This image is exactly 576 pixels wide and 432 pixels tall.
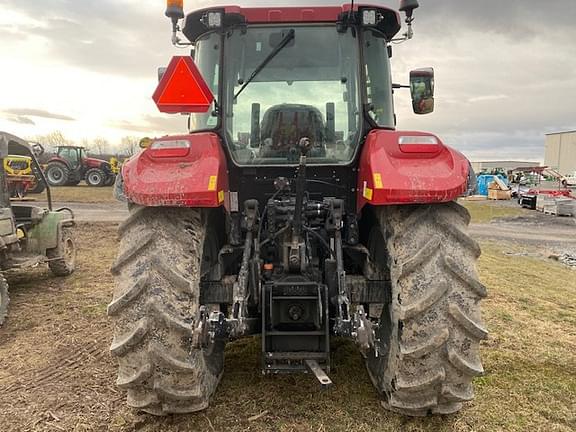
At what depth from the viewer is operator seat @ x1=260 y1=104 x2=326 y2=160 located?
3.49 m

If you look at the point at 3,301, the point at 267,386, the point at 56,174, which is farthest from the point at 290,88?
the point at 56,174

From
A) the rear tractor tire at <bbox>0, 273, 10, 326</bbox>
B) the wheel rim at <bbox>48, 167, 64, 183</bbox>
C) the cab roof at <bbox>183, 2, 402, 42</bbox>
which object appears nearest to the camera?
the cab roof at <bbox>183, 2, 402, 42</bbox>

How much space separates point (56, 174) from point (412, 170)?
81.9 ft

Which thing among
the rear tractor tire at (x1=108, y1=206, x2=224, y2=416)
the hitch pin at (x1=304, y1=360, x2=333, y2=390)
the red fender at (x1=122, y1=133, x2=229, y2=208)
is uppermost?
the red fender at (x1=122, y1=133, x2=229, y2=208)

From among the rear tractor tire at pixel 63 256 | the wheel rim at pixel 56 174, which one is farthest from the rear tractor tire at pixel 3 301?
the wheel rim at pixel 56 174

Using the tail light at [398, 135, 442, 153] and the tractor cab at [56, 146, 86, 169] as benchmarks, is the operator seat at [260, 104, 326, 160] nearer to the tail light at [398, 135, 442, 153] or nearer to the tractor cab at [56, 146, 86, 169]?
the tail light at [398, 135, 442, 153]

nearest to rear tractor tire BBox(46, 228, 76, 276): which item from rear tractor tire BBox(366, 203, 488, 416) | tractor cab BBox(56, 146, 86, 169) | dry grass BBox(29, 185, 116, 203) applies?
rear tractor tire BBox(366, 203, 488, 416)

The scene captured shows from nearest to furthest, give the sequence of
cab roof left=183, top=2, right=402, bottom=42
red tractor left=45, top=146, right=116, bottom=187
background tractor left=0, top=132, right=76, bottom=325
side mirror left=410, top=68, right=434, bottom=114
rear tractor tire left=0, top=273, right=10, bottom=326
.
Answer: cab roof left=183, top=2, right=402, bottom=42, side mirror left=410, top=68, right=434, bottom=114, rear tractor tire left=0, top=273, right=10, bottom=326, background tractor left=0, top=132, right=76, bottom=325, red tractor left=45, top=146, right=116, bottom=187

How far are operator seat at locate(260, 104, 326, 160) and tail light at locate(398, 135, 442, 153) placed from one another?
677 millimetres

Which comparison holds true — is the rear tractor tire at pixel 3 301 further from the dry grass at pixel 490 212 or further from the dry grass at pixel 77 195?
the dry grass at pixel 490 212

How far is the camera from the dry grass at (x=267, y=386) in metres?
3.03

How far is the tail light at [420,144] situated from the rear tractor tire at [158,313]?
1.32 metres

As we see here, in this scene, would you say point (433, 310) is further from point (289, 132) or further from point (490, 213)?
point (490, 213)

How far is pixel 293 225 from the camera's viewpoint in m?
3.00
